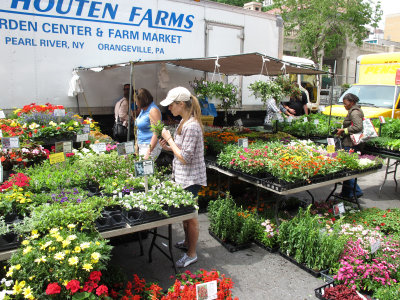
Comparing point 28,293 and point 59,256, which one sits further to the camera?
point 59,256

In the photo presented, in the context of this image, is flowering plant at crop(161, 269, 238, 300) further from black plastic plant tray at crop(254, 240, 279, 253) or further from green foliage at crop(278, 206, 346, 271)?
black plastic plant tray at crop(254, 240, 279, 253)

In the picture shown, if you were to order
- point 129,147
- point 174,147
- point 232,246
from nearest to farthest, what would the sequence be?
point 174,147, point 129,147, point 232,246

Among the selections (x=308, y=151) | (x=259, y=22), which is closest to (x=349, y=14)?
(x=259, y=22)

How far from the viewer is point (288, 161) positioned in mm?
4395

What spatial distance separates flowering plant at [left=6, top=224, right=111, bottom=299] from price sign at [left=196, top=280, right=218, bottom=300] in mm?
704

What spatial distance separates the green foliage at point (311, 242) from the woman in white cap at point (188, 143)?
A: 1.18 meters

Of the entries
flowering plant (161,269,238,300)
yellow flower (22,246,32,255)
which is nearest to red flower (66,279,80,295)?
yellow flower (22,246,32,255)

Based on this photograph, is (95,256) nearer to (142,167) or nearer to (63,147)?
(142,167)

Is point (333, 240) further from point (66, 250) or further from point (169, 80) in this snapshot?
point (169, 80)

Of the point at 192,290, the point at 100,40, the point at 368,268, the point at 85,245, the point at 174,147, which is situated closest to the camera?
the point at 85,245

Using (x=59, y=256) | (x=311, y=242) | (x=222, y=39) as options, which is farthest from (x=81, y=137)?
(x=222, y=39)

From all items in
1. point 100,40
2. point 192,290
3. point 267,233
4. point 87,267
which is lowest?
point 267,233

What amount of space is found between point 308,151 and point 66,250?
4.03 metres

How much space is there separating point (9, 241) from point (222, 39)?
6.95 m
